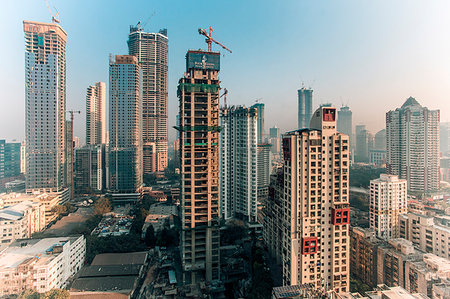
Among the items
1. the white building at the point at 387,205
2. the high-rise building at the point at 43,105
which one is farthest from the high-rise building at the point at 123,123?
the white building at the point at 387,205

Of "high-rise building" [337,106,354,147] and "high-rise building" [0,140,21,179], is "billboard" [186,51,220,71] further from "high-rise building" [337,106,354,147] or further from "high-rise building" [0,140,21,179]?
"high-rise building" [0,140,21,179]

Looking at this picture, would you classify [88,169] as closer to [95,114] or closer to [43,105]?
[43,105]

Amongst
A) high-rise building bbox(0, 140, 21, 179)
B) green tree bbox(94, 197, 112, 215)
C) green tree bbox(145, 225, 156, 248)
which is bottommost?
green tree bbox(145, 225, 156, 248)

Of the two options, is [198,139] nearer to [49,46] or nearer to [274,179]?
[274,179]

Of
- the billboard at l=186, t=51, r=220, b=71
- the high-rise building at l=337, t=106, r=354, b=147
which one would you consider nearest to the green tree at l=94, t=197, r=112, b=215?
the billboard at l=186, t=51, r=220, b=71

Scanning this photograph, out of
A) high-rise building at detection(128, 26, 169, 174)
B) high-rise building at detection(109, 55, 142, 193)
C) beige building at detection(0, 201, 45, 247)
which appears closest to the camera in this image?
beige building at detection(0, 201, 45, 247)

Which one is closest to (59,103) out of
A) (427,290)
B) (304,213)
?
(304,213)

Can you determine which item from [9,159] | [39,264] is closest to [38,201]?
[39,264]
